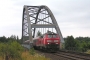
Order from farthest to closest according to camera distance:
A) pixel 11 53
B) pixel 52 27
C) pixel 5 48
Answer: pixel 52 27 < pixel 5 48 < pixel 11 53

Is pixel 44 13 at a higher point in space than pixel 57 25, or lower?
higher

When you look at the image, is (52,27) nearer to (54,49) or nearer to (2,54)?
(54,49)

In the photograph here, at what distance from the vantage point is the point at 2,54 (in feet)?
53.5

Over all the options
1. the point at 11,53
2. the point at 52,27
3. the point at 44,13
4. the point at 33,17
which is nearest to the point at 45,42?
the point at 11,53

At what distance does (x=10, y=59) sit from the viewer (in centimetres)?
1469

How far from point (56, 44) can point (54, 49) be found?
77 cm

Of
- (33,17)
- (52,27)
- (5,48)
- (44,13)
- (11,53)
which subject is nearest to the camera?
(11,53)

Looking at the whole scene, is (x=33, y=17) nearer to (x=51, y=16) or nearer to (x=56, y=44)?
(x=51, y=16)

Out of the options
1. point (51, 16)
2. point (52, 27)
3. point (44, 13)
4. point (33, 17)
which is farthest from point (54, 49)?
point (33, 17)

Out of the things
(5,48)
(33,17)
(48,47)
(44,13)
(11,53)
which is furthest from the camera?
(33,17)

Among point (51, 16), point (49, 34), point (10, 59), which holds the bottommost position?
point (10, 59)

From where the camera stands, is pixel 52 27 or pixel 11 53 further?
pixel 52 27

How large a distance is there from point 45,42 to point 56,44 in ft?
4.94

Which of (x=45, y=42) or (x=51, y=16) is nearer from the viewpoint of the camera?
(x=45, y=42)
